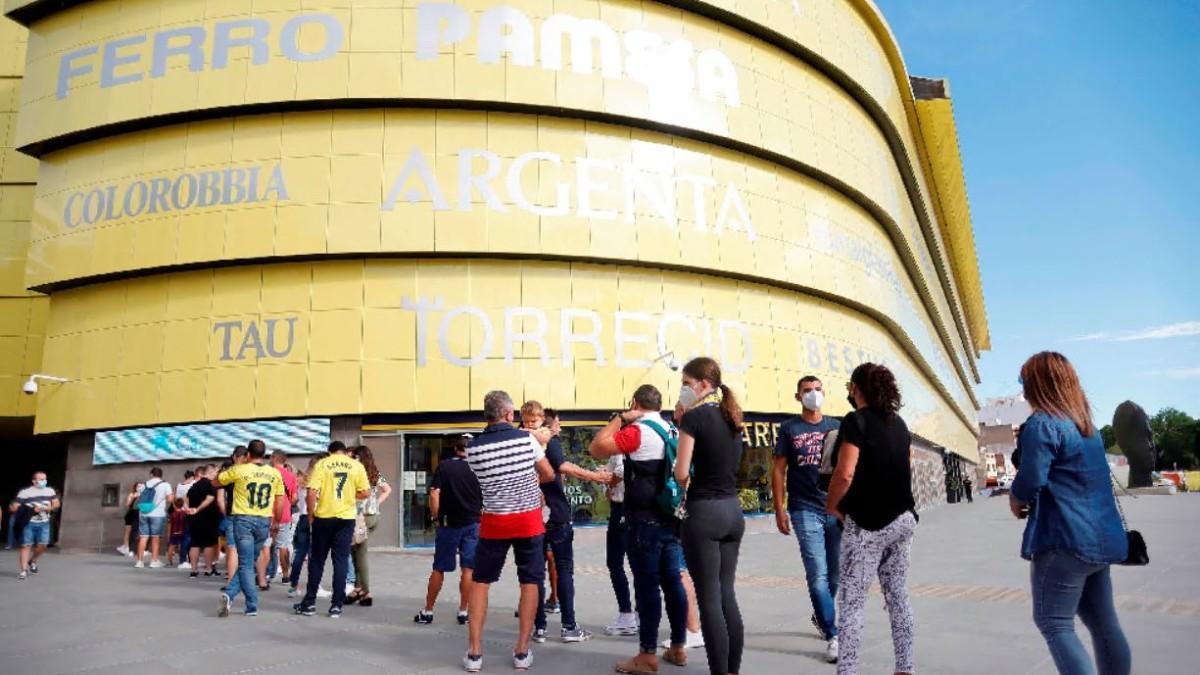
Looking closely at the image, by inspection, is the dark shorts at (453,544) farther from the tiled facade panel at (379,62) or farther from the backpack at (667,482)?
the tiled facade panel at (379,62)

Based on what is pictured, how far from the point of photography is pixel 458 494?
7367 mm

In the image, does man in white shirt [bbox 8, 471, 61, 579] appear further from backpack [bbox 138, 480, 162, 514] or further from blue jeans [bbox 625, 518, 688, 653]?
blue jeans [bbox 625, 518, 688, 653]

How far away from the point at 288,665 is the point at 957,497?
4910cm

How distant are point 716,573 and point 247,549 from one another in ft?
19.3

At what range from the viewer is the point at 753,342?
69.0ft

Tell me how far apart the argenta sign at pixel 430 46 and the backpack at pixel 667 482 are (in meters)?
16.1

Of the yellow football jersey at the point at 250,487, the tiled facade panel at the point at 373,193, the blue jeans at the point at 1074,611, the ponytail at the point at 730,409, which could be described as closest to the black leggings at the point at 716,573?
the ponytail at the point at 730,409

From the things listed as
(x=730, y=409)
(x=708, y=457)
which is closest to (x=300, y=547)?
(x=708, y=457)

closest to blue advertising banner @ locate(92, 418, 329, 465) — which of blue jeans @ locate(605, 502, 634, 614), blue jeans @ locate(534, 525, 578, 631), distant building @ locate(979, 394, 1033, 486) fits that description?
blue jeans @ locate(534, 525, 578, 631)

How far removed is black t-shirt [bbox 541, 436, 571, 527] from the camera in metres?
6.37

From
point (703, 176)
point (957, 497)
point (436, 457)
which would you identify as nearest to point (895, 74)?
point (703, 176)

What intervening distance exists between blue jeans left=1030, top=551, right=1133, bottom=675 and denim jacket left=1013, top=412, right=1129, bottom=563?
0.07 meters

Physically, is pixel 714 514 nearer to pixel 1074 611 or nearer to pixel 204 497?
pixel 1074 611

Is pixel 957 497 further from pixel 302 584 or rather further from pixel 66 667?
pixel 66 667
